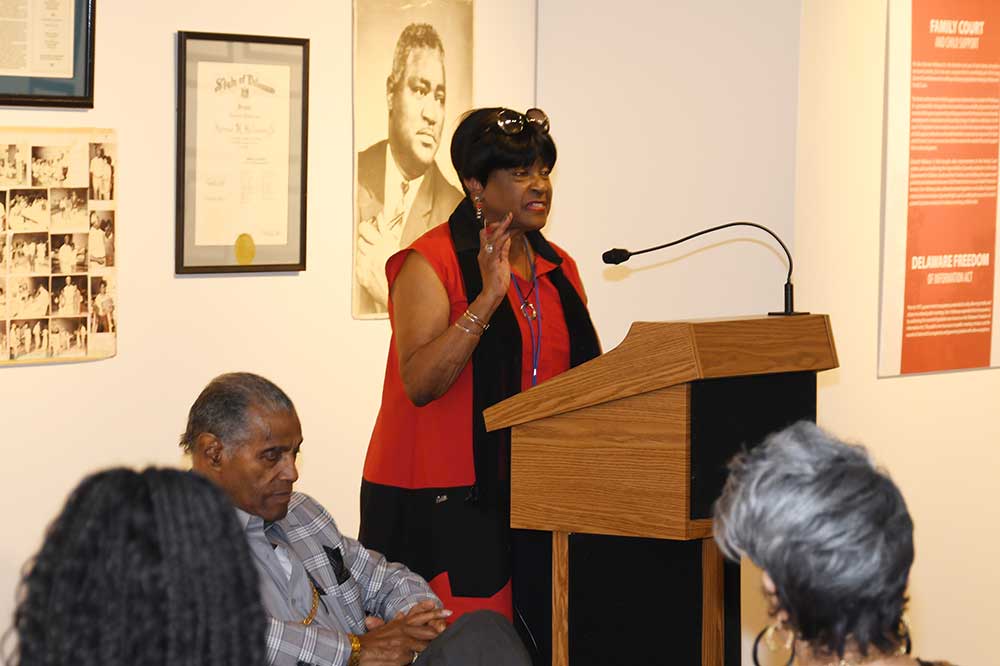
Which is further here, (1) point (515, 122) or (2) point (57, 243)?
(2) point (57, 243)

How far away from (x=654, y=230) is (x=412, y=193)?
36.1 inches

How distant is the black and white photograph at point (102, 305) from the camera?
155 inches

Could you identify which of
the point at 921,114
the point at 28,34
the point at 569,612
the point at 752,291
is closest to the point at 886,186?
the point at 921,114

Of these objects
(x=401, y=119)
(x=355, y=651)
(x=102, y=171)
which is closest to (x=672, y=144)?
(x=401, y=119)

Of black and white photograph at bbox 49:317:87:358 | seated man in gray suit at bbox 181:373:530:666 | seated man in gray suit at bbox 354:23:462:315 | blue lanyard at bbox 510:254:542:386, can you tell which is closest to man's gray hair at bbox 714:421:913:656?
seated man in gray suit at bbox 181:373:530:666

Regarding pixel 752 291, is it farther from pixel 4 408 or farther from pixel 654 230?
pixel 4 408

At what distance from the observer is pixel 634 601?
3291mm

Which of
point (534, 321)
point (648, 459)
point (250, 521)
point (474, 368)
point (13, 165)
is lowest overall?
point (250, 521)

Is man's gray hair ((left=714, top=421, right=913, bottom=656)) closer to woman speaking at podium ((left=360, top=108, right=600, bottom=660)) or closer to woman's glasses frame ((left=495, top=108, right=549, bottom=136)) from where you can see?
woman speaking at podium ((left=360, top=108, right=600, bottom=660))

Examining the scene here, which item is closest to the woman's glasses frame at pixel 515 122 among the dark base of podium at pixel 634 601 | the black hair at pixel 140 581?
the dark base of podium at pixel 634 601

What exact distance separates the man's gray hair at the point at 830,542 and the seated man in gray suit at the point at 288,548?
110 centimetres

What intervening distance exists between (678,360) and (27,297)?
6.25ft

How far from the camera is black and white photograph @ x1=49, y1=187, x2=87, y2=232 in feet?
12.6

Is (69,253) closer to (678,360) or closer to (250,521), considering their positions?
(250,521)
